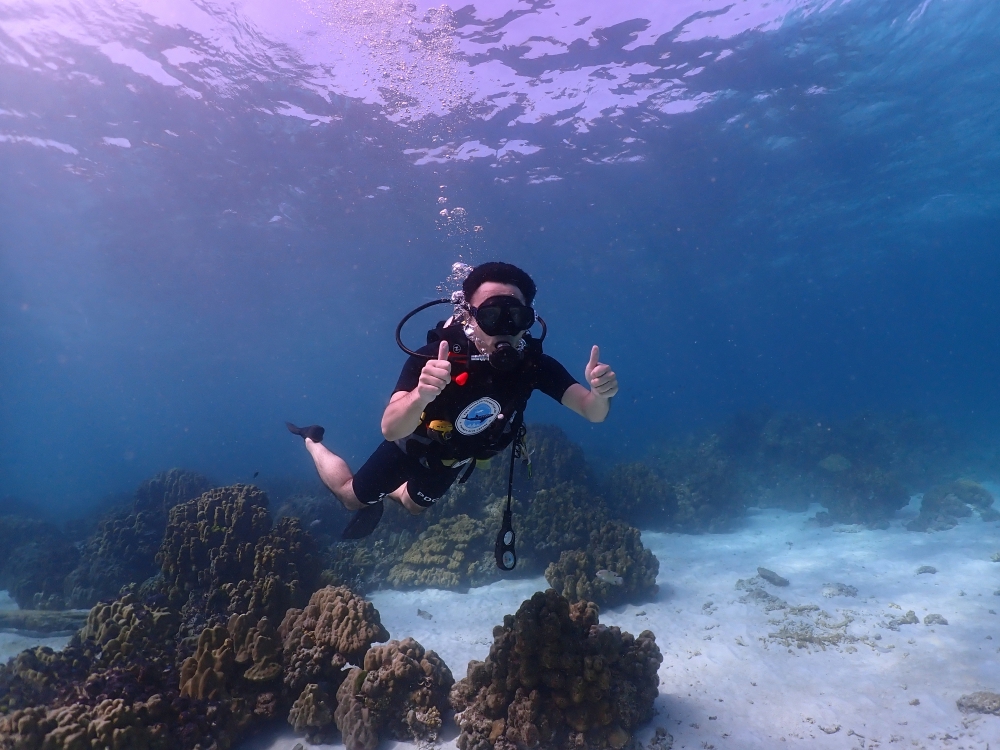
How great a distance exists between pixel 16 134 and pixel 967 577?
32568 millimetres

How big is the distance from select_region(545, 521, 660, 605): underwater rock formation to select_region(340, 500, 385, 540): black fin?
164 inches

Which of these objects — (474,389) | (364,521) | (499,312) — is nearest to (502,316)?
(499,312)

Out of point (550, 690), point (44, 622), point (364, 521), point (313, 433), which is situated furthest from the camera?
point (44, 622)

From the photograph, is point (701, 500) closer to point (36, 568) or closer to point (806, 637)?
point (806, 637)

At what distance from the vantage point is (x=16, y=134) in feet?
62.8

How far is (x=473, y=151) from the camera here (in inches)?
784

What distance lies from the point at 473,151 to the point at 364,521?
57.7 ft

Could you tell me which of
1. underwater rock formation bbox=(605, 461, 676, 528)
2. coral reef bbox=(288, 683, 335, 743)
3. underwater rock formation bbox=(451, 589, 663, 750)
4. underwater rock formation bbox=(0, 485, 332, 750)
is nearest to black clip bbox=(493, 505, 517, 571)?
underwater rock formation bbox=(451, 589, 663, 750)

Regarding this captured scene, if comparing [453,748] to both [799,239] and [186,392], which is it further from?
[186,392]

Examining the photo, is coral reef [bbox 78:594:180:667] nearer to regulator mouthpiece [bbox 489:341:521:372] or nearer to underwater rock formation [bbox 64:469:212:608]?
underwater rock formation [bbox 64:469:212:608]

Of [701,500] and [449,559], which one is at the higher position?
[701,500]

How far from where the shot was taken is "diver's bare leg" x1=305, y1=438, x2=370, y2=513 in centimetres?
574

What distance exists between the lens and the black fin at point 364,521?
6055mm

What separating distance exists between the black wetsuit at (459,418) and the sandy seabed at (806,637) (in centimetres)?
271
